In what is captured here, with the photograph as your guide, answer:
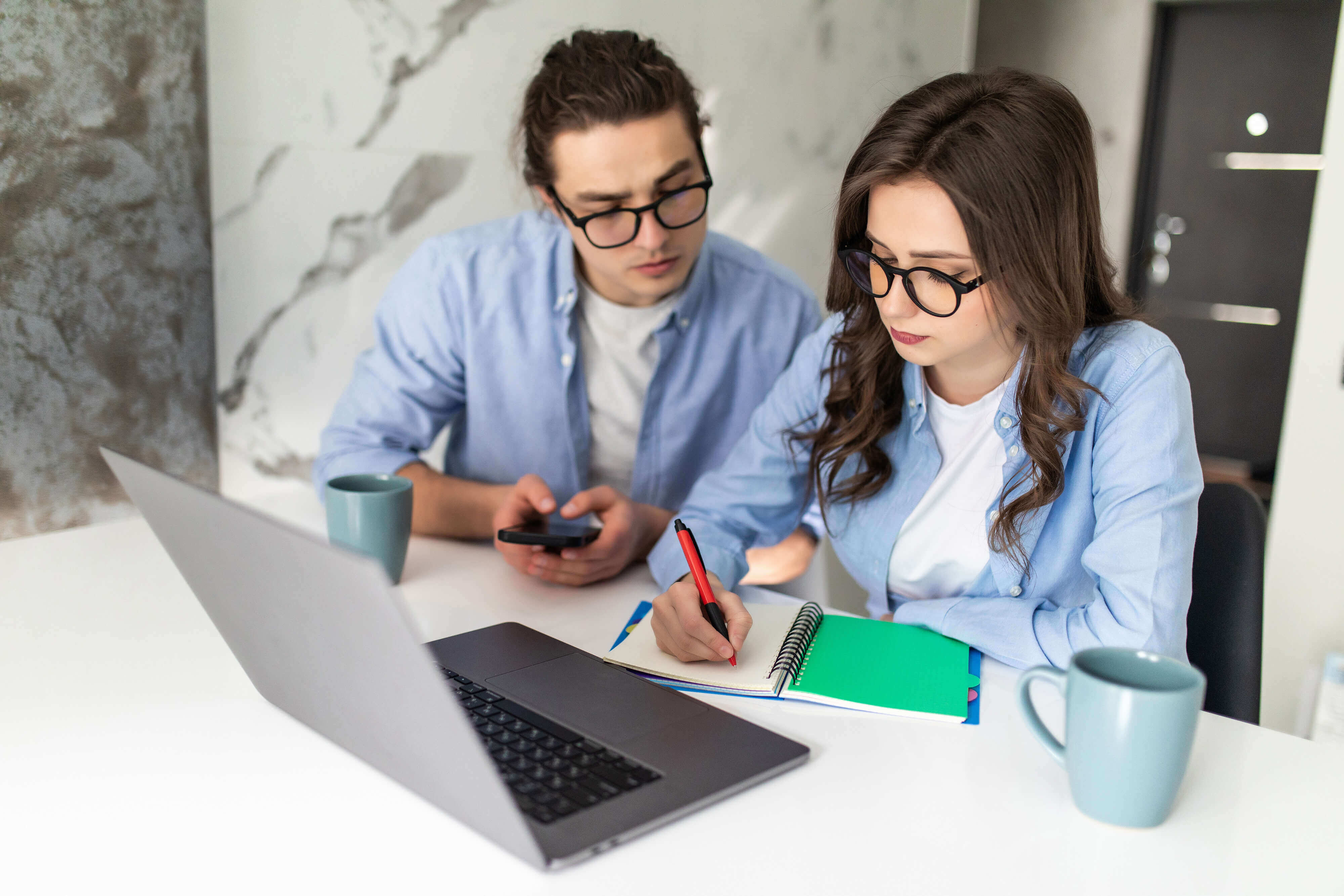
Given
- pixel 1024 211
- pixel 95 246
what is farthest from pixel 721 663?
pixel 95 246

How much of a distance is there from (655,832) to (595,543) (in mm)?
527

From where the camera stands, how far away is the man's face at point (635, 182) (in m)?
1.38

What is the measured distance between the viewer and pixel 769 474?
133cm

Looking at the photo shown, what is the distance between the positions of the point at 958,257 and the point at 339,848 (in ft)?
2.43

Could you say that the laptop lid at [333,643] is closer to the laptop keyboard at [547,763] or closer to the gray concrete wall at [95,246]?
the laptop keyboard at [547,763]

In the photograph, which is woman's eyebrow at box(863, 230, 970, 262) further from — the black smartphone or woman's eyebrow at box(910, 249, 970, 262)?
the black smartphone

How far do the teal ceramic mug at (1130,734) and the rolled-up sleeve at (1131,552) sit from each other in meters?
0.23

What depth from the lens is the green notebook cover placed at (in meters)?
0.90

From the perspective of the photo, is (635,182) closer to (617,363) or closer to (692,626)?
(617,363)

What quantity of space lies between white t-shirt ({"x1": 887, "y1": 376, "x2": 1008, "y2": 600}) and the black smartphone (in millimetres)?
357

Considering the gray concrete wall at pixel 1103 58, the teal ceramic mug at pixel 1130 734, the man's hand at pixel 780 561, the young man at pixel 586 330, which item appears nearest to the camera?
the teal ceramic mug at pixel 1130 734

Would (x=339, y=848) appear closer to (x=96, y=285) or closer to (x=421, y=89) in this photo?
(x=96, y=285)

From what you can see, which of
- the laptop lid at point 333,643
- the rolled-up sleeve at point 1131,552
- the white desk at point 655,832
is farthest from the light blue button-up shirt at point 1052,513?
the laptop lid at point 333,643

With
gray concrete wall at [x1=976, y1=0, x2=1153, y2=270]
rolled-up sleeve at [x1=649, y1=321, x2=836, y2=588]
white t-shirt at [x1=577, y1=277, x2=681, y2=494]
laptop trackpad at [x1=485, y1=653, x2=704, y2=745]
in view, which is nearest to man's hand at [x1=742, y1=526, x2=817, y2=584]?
rolled-up sleeve at [x1=649, y1=321, x2=836, y2=588]
